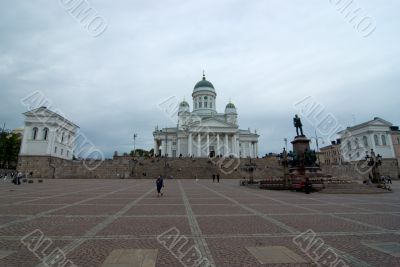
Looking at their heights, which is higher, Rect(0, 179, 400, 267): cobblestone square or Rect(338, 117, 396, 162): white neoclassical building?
Rect(338, 117, 396, 162): white neoclassical building

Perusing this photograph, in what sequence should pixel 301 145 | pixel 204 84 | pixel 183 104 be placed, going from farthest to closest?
1. pixel 183 104
2. pixel 204 84
3. pixel 301 145

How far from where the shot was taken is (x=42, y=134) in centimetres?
5947

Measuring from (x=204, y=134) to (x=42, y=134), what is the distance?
44.2 meters

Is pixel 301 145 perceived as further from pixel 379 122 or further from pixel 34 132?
pixel 34 132

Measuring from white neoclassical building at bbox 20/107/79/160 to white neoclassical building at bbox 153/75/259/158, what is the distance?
28308mm

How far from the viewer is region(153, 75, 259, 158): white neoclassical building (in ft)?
248

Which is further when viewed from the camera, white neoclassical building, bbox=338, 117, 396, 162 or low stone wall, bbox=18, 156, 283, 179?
white neoclassical building, bbox=338, 117, 396, 162

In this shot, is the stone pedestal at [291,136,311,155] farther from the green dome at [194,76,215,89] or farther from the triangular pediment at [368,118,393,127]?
Result: the green dome at [194,76,215,89]

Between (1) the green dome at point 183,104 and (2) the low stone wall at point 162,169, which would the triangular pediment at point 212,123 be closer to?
(1) the green dome at point 183,104

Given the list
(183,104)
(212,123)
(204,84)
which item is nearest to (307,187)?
(212,123)

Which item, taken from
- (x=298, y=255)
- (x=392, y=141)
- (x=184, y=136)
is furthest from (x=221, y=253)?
(x=392, y=141)

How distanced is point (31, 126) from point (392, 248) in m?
71.8

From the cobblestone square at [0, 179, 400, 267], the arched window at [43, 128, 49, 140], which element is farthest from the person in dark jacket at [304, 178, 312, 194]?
the arched window at [43, 128, 49, 140]

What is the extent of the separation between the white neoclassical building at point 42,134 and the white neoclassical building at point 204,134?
2831 centimetres
